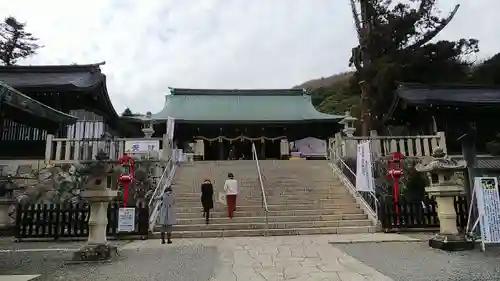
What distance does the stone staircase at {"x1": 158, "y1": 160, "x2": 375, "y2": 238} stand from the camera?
10706 millimetres

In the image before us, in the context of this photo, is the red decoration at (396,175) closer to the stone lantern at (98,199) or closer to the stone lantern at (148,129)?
the stone lantern at (98,199)

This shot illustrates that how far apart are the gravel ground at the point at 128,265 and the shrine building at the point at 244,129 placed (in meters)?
17.1

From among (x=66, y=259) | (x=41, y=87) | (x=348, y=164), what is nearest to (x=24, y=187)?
(x=41, y=87)

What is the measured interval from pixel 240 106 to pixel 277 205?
18.6 meters

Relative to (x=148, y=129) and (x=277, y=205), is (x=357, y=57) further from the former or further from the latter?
(x=277, y=205)

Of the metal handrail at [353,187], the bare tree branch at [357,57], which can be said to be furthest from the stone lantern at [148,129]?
the bare tree branch at [357,57]

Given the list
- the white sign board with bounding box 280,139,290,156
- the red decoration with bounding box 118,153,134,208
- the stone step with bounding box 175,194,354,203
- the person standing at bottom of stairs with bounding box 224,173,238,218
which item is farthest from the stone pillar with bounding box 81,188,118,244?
the white sign board with bounding box 280,139,290,156

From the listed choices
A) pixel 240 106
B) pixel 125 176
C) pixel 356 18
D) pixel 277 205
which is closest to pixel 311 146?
pixel 240 106

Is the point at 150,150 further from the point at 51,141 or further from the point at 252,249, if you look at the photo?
the point at 252,249

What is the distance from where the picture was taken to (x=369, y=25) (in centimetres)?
2691

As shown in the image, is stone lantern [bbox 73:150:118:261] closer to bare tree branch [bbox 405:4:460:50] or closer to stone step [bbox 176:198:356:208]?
stone step [bbox 176:198:356:208]

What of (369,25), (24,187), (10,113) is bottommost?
(24,187)

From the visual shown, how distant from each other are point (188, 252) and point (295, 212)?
4.83m

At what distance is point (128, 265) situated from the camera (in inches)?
262
